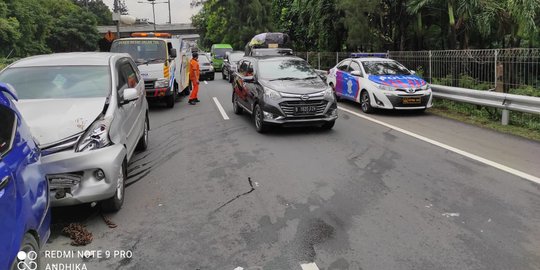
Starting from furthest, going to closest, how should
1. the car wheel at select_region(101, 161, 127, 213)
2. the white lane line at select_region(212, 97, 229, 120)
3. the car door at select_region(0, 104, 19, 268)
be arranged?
1. the white lane line at select_region(212, 97, 229, 120)
2. the car wheel at select_region(101, 161, 127, 213)
3. the car door at select_region(0, 104, 19, 268)

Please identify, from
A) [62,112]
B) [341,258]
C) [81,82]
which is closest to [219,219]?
[341,258]

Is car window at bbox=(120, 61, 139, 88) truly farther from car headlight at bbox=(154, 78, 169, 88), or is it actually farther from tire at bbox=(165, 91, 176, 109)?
tire at bbox=(165, 91, 176, 109)

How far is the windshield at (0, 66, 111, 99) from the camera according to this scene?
611cm

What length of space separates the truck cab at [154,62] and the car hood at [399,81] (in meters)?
5.97

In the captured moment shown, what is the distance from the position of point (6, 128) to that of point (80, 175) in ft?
4.95

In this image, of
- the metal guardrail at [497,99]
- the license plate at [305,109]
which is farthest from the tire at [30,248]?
the metal guardrail at [497,99]

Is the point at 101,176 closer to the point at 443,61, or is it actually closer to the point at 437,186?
the point at 437,186

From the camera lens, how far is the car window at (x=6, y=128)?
3.32m

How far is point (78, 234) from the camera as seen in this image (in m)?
4.72

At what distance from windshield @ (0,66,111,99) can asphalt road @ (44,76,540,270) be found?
1418mm

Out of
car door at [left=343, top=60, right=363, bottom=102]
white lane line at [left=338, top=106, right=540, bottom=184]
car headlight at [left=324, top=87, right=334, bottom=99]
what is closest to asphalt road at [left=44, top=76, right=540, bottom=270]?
white lane line at [left=338, top=106, right=540, bottom=184]

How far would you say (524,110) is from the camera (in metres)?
10.2

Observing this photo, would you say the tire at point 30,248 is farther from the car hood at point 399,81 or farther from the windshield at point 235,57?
the windshield at point 235,57

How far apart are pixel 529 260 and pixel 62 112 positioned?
497 cm
